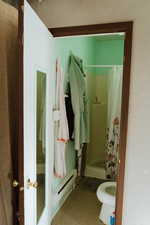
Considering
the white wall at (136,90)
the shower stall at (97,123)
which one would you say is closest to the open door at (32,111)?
the white wall at (136,90)

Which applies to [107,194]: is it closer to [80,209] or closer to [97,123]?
[80,209]

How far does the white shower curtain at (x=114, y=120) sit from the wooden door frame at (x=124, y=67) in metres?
1.19

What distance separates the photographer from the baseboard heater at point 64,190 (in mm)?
2205

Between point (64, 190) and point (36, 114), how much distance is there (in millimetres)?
1521

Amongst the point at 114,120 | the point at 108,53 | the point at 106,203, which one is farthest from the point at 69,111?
the point at 108,53

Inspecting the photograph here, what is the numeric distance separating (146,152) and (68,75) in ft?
4.46

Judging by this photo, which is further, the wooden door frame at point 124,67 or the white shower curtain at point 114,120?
the white shower curtain at point 114,120

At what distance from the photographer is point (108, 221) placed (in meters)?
2.08

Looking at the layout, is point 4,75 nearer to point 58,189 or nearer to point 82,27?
point 82,27

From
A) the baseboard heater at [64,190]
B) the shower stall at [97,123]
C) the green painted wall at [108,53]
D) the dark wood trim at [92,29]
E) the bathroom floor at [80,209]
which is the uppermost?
the green painted wall at [108,53]

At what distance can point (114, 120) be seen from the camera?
281 cm

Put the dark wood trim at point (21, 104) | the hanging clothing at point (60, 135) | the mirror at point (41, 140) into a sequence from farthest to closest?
the hanging clothing at point (60, 135) < the mirror at point (41, 140) < the dark wood trim at point (21, 104)

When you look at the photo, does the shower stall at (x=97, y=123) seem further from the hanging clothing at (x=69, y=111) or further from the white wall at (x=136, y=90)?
the white wall at (x=136, y=90)

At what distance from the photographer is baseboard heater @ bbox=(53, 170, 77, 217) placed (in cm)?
220
